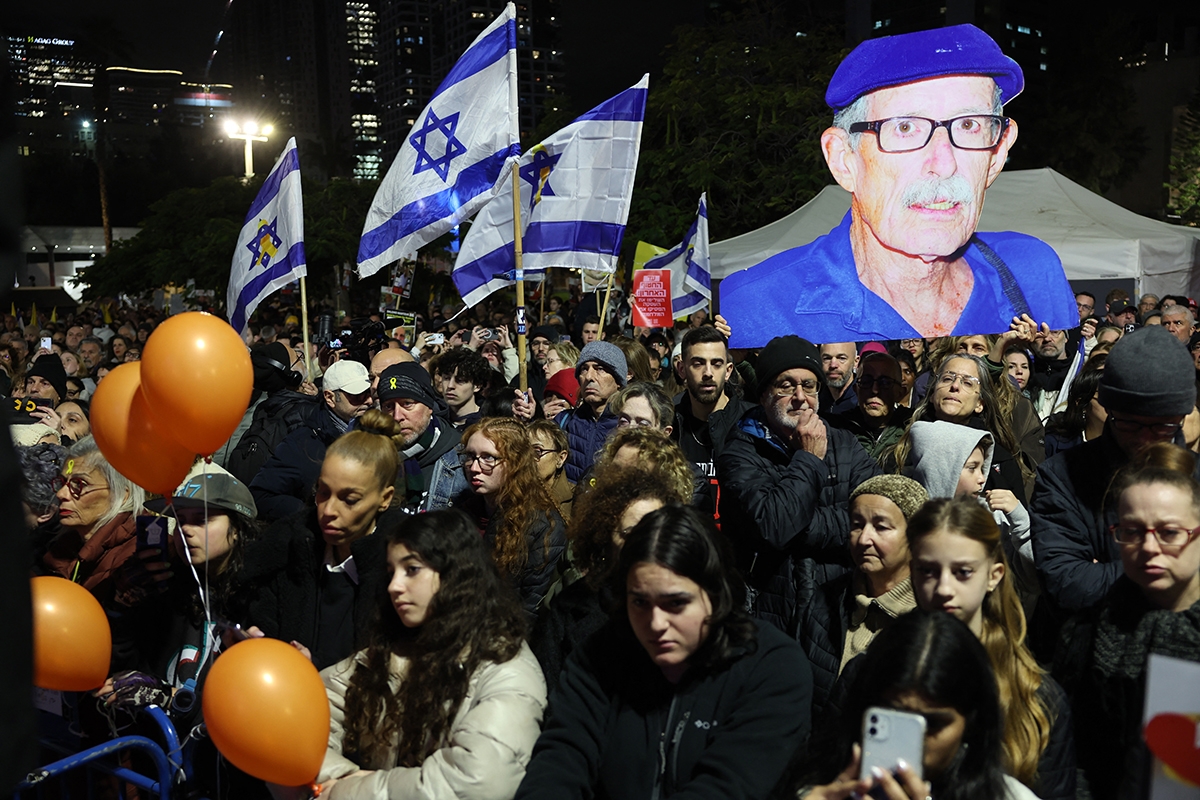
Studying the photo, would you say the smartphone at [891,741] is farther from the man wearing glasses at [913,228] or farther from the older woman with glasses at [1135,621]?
the man wearing glasses at [913,228]

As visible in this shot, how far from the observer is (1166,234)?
48.9 ft

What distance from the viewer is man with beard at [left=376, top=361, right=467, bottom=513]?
16.6 feet

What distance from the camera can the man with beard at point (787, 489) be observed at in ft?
12.6

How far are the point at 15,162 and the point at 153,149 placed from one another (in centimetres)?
8063

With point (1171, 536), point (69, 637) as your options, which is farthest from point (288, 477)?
point (1171, 536)

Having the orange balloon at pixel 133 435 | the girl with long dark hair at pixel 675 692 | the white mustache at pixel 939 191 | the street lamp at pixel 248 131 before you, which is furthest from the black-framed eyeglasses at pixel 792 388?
the street lamp at pixel 248 131

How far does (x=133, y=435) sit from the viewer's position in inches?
147

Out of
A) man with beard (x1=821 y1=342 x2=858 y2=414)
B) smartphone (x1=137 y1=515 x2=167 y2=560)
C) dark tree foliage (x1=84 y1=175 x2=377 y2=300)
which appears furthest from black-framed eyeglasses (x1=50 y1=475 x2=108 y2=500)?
dark tree foliage (x1=84 y1=175 x2=377 y2=300)

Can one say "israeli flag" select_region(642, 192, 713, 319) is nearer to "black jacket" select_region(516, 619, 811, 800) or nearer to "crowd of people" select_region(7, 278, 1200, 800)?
"crowd of people" select_region(7, 278, 1200, 800)

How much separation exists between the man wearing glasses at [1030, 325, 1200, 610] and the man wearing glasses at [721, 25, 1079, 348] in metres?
2.40

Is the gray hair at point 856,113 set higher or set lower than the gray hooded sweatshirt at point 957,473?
higher

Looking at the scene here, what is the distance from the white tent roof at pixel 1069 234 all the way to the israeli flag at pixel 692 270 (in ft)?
10.1

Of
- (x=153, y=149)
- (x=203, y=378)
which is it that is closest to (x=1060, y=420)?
(x=203, y=378)

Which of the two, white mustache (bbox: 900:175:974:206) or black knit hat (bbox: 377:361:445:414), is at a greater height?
white mustache (bbox: 900:175:974:206)
